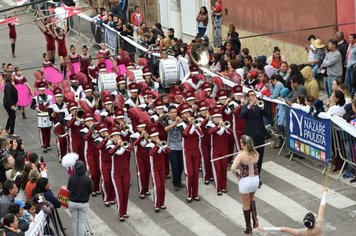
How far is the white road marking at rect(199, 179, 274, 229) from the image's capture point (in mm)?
14945

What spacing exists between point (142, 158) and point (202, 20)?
40.2 ft

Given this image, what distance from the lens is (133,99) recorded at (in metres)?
18.1

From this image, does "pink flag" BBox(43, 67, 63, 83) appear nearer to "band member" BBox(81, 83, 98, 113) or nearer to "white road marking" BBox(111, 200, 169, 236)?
"band member" BBox(81, 83, 98, 113)

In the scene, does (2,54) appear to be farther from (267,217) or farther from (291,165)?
(267,217)

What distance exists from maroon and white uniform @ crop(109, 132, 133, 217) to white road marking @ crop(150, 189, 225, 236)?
0.86 meters

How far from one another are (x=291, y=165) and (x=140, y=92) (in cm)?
363

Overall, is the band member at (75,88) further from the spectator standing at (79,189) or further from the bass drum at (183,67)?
the spectator standing at (79,189)

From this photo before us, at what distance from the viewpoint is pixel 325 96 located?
70.0 feet

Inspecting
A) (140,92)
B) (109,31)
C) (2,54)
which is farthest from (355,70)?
(2,54)

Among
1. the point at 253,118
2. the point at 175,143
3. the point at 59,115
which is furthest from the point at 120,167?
the point at 59,115

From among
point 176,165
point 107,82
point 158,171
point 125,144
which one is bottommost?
point 176,165

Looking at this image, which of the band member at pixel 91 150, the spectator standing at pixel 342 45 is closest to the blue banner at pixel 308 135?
the spectator standing at pixel 342 45

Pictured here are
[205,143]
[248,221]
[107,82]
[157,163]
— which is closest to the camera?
[248,221]

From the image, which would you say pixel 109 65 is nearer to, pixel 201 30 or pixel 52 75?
pixel 52 75
